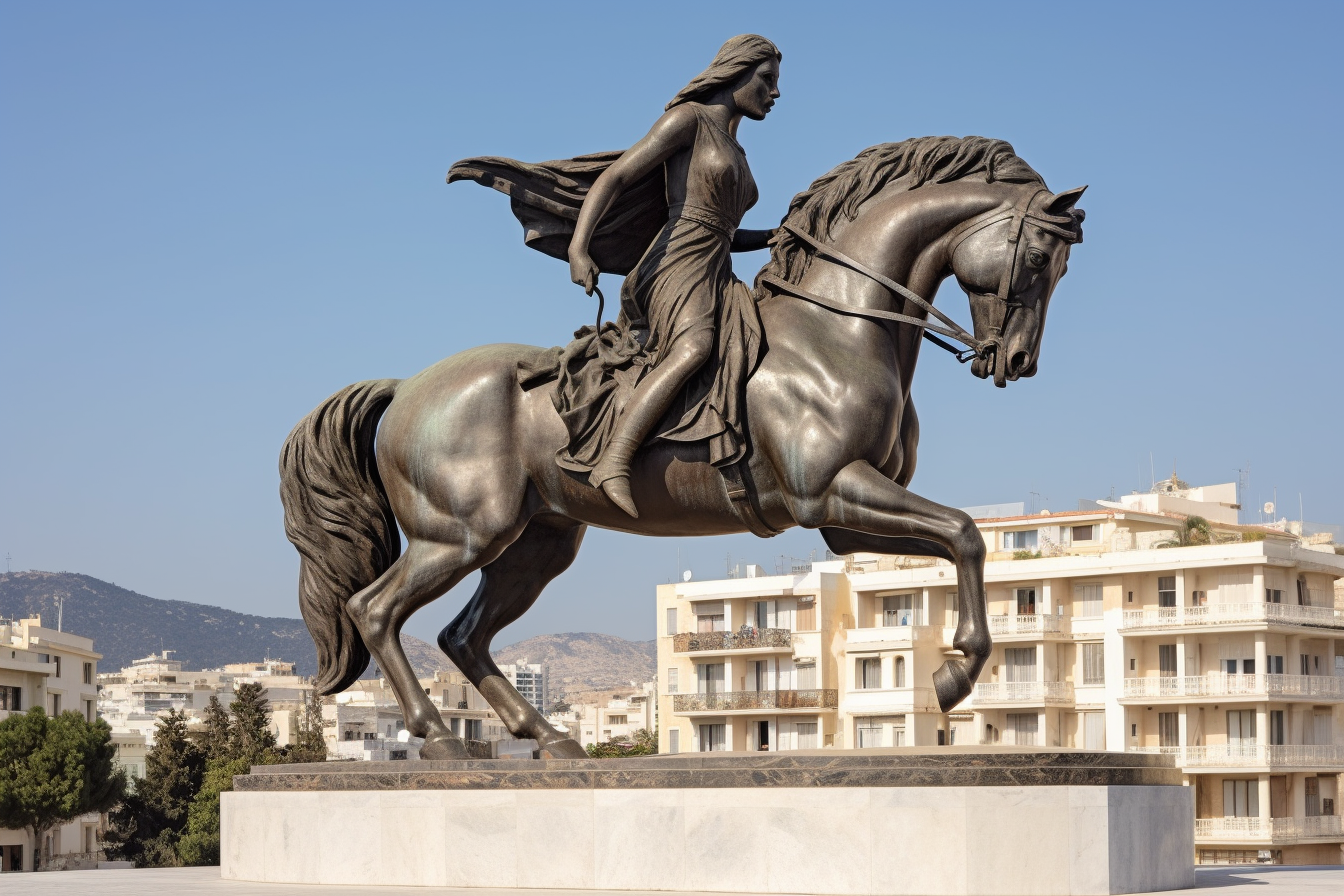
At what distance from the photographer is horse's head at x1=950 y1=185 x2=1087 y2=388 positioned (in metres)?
11.1

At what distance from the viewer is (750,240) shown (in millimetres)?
12414

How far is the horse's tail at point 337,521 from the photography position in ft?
42.5

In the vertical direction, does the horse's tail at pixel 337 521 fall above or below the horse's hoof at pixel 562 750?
above

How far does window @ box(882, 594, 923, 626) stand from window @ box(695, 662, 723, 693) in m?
8.18

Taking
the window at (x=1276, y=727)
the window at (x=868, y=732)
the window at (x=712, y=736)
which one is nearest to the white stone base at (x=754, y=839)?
the window at (x=1276, y=727)

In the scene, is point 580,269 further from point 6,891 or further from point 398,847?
point 6,891

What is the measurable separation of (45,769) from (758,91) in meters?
73.4

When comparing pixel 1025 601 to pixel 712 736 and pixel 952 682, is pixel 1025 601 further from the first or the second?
pixel 952 682

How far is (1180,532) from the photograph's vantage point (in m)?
74.6

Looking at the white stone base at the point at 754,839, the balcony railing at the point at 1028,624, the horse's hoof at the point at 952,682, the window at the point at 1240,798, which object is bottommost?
the window at the point at 1240,798

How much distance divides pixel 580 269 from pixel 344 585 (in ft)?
9.87

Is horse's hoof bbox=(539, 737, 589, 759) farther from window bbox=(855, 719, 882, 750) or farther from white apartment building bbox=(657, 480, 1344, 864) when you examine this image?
window bbox=(855, 719, 882, 750)

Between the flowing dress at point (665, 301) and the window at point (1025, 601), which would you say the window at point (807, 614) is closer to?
the window at point (1025, 601)

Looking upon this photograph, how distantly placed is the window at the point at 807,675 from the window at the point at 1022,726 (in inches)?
352
